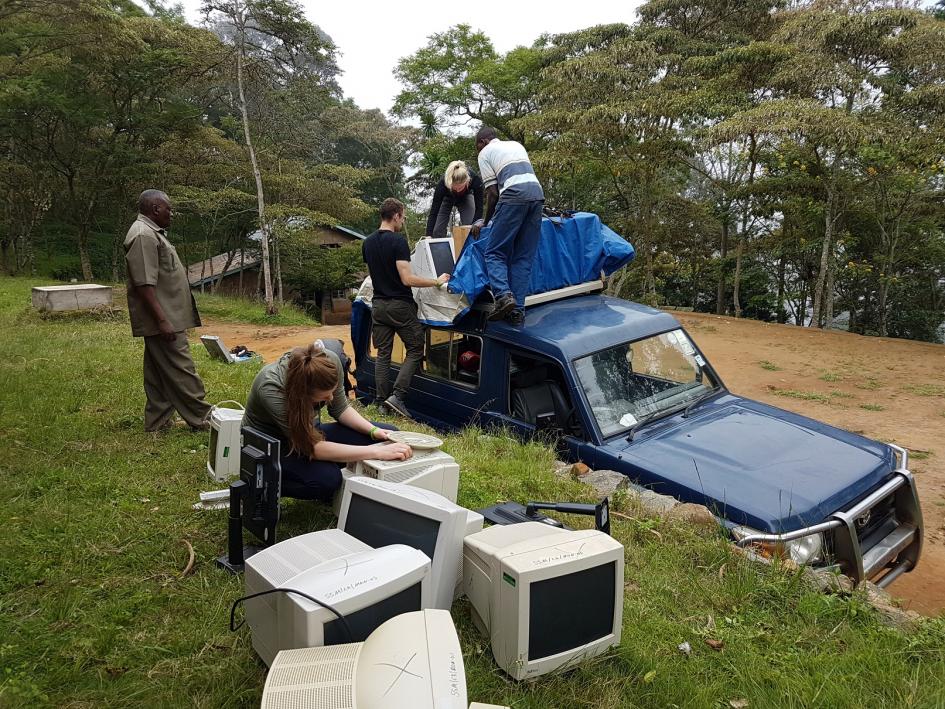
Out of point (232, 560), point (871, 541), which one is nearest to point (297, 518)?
point (232, 560)

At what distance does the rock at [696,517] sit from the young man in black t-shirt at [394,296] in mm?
2696

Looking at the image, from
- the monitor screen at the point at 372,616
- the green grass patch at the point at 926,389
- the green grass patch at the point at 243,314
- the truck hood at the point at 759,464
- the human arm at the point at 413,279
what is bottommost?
the green grass patch at the point at 243,314

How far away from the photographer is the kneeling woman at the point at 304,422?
312 centimetres

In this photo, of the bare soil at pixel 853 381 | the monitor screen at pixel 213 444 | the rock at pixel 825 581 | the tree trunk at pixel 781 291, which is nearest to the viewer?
the rock at pixel 825 581

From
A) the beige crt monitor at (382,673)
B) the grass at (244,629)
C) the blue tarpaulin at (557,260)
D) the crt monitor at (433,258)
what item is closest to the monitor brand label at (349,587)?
the beige crt monitor at (382,673)

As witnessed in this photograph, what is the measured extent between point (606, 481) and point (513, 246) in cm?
205

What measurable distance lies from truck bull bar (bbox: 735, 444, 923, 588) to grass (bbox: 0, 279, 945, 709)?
1.13 ft

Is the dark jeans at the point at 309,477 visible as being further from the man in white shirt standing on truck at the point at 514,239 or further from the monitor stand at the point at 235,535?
the man in white shirt standing on truck at the point at 514,239

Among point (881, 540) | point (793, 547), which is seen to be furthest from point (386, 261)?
point (881, 540)

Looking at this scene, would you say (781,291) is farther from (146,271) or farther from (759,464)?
(146,271)

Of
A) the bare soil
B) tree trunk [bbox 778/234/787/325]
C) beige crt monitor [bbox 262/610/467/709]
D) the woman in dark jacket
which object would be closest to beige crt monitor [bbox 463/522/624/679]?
beige crt monitor [bbox 262/610/467/709]

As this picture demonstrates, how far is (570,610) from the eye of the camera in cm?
231

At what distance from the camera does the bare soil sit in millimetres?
5339

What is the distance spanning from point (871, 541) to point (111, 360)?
809 cm
